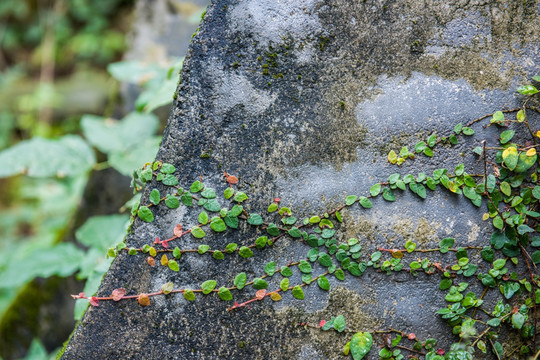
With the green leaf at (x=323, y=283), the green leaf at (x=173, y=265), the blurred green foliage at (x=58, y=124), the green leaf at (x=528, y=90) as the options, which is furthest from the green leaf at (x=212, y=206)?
the green leaf at (x=528, y=90)

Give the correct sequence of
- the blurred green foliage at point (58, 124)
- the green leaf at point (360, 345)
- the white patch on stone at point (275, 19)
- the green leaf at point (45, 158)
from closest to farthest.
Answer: the green leaf at point (360, 345) → the white patch on stone at point (275, 19) → the green leaf at point (45, 158) → the blurred green foliage at point (58, 124)

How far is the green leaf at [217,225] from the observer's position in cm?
136

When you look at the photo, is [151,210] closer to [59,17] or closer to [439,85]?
[439,85]

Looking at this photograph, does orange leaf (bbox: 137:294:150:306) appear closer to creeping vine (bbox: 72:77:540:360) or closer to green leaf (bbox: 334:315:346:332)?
creeping vine (bbox: 72:77:540:360)

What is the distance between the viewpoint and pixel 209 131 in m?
1.40

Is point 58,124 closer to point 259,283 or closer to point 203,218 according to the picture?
point 203,218

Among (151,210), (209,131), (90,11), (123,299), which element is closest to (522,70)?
(209,131)

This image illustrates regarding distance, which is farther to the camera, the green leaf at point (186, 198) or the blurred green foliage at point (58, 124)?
the blurred green foliage at point (58, 124)

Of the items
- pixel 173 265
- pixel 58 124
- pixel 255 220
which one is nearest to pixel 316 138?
pixel 255 220

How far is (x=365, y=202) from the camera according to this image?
1.40 m

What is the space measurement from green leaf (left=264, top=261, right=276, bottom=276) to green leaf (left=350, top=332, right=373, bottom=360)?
0.36m

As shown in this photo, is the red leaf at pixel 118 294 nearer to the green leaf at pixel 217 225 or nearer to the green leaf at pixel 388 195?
the green leaf at pixel 217 225

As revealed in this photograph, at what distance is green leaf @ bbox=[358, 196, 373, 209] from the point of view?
1395mm

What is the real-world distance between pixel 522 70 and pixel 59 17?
594 centimetres
